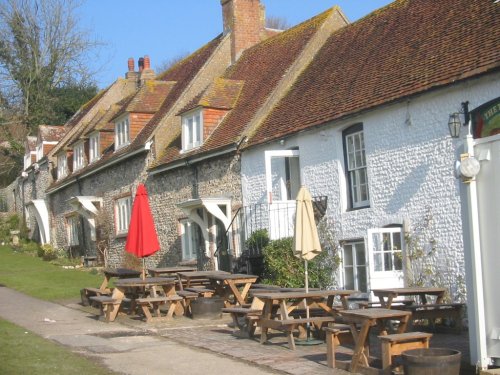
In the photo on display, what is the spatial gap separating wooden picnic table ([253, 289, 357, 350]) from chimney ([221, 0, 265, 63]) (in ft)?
52.4

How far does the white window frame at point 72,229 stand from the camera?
3484 cm

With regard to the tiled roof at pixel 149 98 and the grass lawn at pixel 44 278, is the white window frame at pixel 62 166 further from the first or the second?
the tiled roof at pixel 149 98

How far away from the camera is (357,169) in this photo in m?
17.2

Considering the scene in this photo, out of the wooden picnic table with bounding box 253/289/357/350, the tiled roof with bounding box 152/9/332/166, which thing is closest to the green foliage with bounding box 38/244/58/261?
the tiled roof with bounding box 152/9/332/166

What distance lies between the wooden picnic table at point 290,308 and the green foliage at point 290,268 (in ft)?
13.7

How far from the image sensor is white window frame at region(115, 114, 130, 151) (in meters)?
28.4

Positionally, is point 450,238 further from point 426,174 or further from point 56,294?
point 56,294

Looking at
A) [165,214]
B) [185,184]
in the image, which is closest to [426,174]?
[185,184]

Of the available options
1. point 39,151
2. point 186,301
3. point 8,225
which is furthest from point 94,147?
point 186,301

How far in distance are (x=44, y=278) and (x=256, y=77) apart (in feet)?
30.9

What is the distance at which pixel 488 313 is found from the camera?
30.1 feet

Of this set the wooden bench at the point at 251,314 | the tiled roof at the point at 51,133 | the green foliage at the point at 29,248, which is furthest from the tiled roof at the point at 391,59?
the tiled roof at the point at 51,133

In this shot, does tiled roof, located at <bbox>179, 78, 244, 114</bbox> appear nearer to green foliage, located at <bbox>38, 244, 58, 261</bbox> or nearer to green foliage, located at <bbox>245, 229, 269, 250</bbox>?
green foliage, located at <bbox>245, 229, 269, 250</bbox>

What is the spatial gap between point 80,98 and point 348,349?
4006 cm
